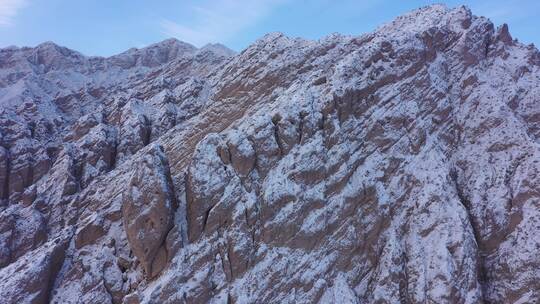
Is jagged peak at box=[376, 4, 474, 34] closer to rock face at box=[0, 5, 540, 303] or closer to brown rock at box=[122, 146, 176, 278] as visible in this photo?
rock face at box=[0, 5, 540, 303]

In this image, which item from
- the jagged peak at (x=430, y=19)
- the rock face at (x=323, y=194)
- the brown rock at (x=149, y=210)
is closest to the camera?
the rock face at (x=323, y=194)

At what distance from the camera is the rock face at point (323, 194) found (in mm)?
28641

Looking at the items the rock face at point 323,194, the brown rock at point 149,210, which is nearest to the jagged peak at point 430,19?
the rock face at point 323,194

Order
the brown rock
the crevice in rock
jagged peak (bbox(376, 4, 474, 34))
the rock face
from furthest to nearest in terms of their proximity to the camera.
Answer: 1. jagged peak (bbox(376, 4, 474, 34))
2. the brown rock
3. the rock face
4. the crevice in rock

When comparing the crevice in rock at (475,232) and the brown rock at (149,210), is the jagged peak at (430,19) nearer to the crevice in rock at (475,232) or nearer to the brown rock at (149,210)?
the crevice in rock at (475,232)

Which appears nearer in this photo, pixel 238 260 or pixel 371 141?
pixel 238 260

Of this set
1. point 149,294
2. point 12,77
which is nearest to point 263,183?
point 149,294

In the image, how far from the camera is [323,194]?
31.8m

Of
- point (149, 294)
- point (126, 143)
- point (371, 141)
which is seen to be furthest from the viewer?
point (126, 143)

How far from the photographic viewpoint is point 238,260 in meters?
29.4

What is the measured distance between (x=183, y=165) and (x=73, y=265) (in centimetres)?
1201

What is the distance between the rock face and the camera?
28.6m

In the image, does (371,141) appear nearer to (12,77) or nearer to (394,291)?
(394,291)

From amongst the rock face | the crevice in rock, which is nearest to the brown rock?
the rock face
